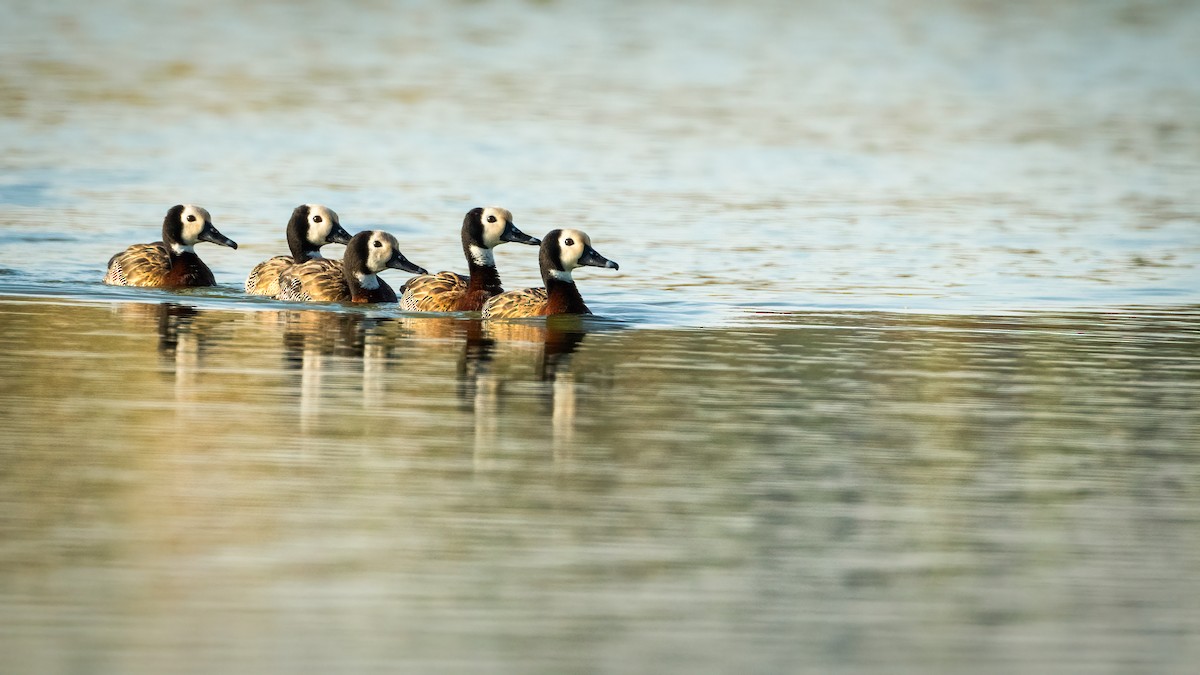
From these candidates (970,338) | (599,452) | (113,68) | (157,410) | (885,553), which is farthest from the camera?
(113,68)

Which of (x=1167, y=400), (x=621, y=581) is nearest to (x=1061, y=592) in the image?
(x=621, y=581)

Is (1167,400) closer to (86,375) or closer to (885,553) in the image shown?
(885,553)

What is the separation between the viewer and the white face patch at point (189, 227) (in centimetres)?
2016

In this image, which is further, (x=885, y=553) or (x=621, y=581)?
(x=885, y=553)

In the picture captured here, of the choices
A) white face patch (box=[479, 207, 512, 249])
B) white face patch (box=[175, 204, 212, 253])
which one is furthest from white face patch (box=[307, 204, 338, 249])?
white face patch (box=[479, 207, 512, 249])

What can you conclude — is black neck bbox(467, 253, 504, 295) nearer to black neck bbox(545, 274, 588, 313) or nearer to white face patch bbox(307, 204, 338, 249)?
black neck bbox(545, 274, 588, 313)

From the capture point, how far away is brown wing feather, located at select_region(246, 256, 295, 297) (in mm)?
19312

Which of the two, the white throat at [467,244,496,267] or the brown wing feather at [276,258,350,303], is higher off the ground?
the white throat at [467,244,496,267]

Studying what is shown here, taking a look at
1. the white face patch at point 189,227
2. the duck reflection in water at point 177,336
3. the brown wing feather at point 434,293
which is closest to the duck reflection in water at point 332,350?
the brown wing feather at point 434,293

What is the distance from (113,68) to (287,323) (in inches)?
1224

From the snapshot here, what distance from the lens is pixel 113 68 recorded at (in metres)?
46.5

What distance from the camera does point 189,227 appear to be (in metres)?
20.2

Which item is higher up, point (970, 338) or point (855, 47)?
point (855, 47)

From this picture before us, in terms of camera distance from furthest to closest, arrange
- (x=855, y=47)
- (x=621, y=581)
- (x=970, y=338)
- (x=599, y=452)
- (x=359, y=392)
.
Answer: (x=855, y=47)
(x=970, y=338)
(x=359, y=392)
(x=599, y=452)
(x=621, y=581)
